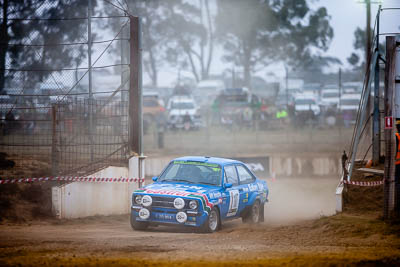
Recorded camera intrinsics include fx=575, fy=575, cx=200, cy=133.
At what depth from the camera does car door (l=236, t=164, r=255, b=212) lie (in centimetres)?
1207

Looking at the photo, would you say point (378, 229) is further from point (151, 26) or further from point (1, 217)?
point (151, 26)

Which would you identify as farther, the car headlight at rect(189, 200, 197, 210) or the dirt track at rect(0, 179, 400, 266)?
the car headlight at rect(189, 200, 197, 210)

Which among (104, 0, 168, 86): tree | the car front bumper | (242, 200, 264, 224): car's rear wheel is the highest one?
(104, 0, 168, 86): tree

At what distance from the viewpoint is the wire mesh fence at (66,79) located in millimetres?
14273

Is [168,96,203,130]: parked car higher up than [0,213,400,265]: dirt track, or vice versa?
[168,96,203,130]: parked car

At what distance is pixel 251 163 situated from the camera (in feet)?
73.2

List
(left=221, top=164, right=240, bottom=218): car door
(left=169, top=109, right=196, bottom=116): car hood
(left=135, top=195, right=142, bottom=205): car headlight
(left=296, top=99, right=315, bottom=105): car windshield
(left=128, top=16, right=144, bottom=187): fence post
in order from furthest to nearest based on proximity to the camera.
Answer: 1. (left=296, top=99, right=315, bottom=105): car windshield
2. (left=169, top=109, right=196, bottom=116): car hood
3. (left=128, top=16, right=144, bottom=187): fence post
4. (left=221, top=164, right=240, bottom=218): car door
5. (left=135, top=195, right=142, bottom=205): car headlight

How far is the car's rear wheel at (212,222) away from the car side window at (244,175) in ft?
4.78

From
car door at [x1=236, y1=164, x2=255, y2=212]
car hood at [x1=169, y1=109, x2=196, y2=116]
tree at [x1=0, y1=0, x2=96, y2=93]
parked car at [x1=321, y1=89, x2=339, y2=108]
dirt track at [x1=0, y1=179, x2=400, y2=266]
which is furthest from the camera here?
parked car at [x1=321, y1=89, x2=339, y2=108]

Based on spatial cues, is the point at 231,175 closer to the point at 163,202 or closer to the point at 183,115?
the point at 163,202

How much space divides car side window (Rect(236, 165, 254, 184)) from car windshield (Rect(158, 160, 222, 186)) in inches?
34.7

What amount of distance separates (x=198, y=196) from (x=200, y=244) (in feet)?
5.69

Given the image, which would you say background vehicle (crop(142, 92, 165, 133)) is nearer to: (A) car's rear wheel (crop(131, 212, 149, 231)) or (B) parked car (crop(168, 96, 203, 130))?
(B) parked car (crop(168, 96, 203, 130))

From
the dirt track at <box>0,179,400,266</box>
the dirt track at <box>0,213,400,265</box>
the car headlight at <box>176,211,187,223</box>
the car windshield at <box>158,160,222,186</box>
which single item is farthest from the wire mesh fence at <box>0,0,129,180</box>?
the car headlight at <box>176,211,187,223</box>
